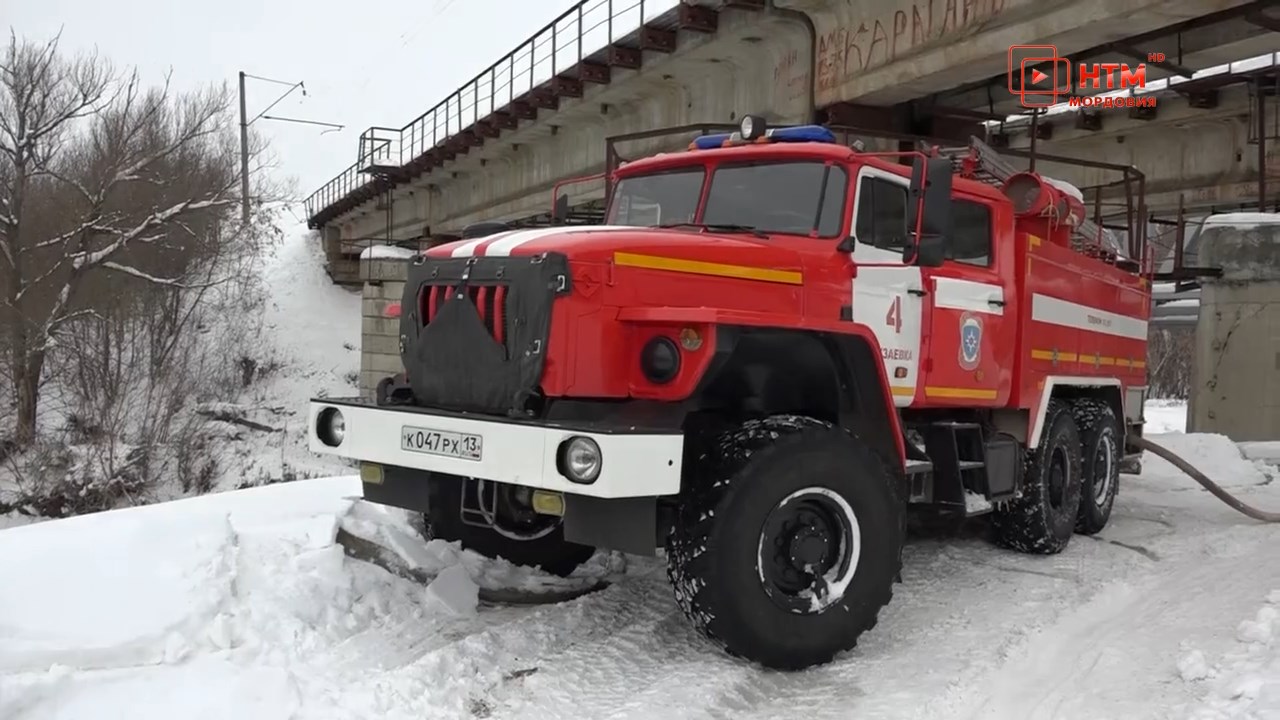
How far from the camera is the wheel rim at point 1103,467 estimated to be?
26.9 ft

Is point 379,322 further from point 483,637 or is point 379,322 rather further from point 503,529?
point 483,637

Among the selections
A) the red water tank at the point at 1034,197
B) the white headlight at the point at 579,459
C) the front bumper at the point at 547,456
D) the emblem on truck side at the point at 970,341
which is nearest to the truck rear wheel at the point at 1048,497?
the emblem on truck side at the point at 970,341

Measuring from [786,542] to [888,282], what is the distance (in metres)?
1.64

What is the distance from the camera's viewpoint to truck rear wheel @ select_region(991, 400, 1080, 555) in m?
7.01

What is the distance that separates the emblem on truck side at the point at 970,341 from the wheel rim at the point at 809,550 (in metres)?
1.80

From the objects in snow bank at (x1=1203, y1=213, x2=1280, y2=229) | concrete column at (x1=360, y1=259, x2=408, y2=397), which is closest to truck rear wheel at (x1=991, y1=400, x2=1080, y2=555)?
snow bank at (x1=1203, y1=213, x2=1280, y2=229)

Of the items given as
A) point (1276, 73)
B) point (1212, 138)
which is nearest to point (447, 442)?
point (1276, 73)

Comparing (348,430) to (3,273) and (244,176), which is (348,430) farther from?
(244,176)

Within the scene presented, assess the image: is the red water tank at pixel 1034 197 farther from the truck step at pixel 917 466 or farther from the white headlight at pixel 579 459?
the white headlight at pixel 579 459

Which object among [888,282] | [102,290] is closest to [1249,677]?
[888,282]

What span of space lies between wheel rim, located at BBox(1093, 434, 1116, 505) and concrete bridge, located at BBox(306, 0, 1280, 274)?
3586mm

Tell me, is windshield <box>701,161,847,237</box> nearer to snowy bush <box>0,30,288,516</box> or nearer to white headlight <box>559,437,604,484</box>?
white headlight <box>559,437,604,484</box>

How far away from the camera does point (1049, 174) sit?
16.4 metres

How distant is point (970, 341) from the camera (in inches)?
241
